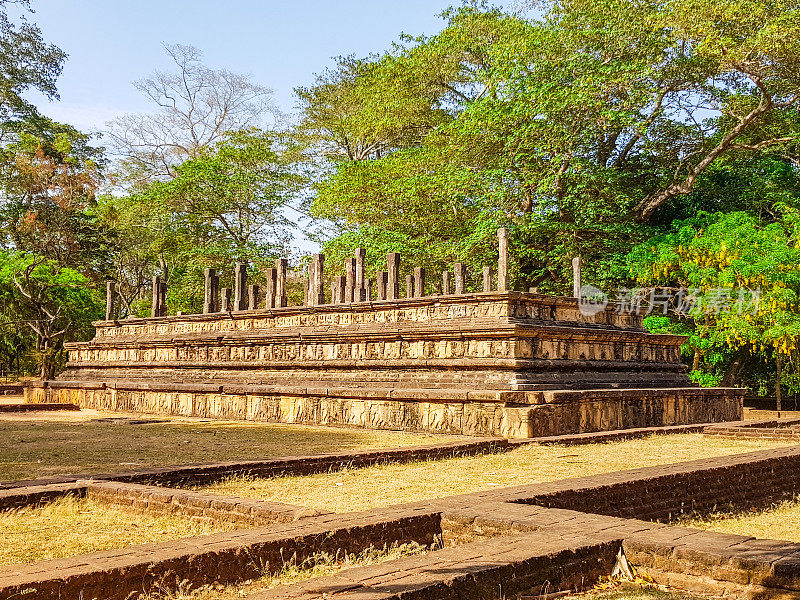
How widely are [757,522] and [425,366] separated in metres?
6.33

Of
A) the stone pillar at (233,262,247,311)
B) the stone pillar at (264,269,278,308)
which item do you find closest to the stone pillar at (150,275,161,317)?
the stone pillar at (233,262,247,311)

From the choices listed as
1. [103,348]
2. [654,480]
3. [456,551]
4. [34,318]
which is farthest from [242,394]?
[34,318]

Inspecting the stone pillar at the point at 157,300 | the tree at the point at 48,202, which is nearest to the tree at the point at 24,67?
the tree at the point at 48,202

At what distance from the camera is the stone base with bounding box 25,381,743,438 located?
32.0 feet

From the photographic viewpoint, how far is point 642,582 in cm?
354

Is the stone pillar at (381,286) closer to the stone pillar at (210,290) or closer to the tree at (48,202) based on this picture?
the stone pillar at (210,290)

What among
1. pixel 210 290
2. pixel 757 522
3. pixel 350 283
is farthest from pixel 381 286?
pixel 757 522

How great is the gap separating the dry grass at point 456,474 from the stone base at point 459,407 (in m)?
0.90

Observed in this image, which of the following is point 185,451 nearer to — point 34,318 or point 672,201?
point 672,201

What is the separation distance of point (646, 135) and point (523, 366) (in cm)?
1517

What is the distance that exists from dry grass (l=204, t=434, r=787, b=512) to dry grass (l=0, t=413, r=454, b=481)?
1.55 meters

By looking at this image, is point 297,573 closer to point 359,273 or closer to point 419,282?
point 419,282

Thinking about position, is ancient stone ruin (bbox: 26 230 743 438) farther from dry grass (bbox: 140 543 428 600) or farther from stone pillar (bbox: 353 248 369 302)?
dry grass (bbox: 140 543 428 600)

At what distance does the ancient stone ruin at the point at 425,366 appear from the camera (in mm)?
10273
